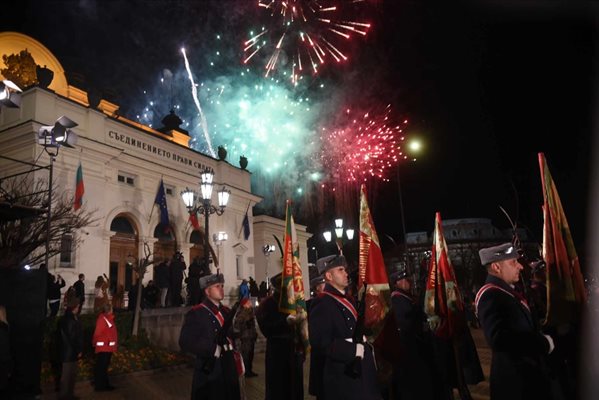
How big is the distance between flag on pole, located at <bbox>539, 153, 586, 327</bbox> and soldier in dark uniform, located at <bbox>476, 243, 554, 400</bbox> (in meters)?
0.38

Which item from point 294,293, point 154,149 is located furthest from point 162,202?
point 294,293

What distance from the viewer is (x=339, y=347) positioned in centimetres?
424

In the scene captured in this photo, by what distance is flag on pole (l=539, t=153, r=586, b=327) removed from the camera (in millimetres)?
4582

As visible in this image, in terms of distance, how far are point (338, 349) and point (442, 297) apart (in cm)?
304

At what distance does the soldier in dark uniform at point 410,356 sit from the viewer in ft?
19.6

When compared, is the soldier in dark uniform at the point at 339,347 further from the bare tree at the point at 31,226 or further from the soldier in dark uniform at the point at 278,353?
the bare tree at the point at 31,226

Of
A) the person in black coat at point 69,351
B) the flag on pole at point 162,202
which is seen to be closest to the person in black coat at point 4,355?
the person in black coat at point 69,351

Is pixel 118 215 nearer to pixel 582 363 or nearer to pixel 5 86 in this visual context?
pixel 5 86

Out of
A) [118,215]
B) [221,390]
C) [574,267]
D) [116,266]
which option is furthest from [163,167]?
[574,267]

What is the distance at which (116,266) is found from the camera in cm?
2262

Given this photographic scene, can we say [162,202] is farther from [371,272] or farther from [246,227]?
[371,272]

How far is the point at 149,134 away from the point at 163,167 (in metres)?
2.00

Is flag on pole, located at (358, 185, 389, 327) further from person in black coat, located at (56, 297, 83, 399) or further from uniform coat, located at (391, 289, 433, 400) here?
person in black coat, located at (56, 297, 83, 399)

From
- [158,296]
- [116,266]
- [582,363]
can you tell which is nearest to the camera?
[582,363]
